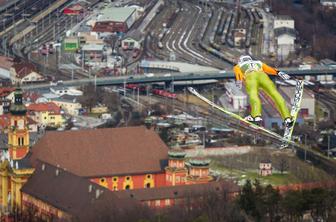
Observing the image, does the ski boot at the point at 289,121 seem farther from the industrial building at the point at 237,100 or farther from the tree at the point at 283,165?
the industrial building at the point at 237,100

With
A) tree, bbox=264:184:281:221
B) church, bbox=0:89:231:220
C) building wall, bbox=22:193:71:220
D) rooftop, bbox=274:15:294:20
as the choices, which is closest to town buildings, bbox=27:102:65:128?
church, bbox=0:89:231:220

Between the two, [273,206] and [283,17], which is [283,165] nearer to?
[273,206]

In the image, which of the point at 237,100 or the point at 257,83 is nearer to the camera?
the point at 257,83

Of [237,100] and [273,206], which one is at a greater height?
[273,206]

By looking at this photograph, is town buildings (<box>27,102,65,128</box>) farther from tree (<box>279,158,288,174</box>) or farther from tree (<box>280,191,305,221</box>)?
tree (<box>280,191,305,221</box>)

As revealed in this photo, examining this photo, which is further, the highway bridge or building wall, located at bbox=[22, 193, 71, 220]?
the highway bridge

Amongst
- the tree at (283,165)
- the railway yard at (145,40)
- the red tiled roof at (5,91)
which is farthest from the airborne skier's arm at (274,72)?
the red tiled roof at (5,91)

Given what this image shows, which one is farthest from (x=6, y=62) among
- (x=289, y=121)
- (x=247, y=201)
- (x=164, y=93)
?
(x=289, y=121)
